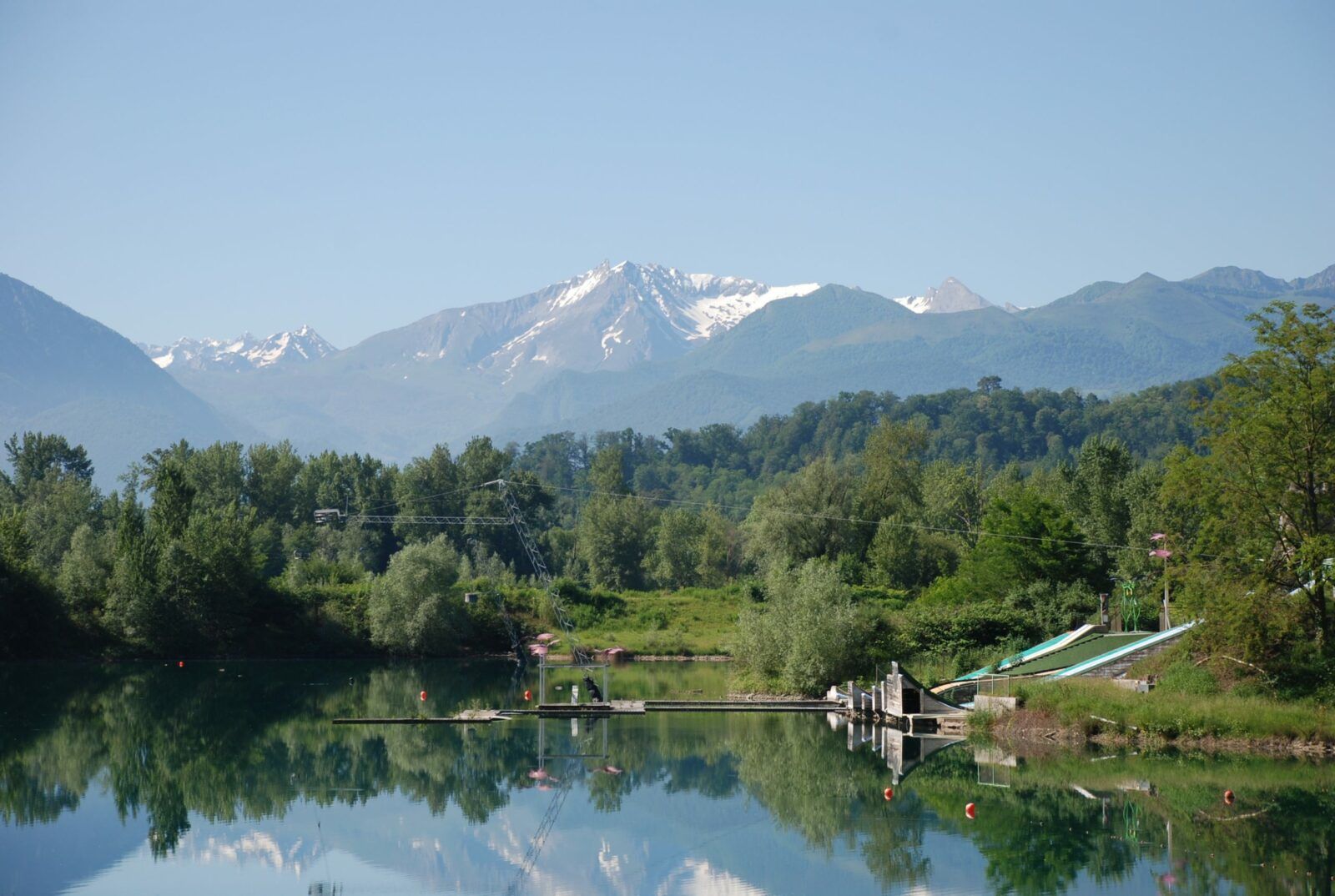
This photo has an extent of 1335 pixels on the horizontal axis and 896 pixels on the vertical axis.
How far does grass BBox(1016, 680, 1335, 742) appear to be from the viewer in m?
28.5

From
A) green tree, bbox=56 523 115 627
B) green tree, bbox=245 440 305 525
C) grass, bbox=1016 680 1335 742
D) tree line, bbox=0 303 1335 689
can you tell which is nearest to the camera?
grass, bbox=1016 680 1335 742

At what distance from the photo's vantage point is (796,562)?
207 feet

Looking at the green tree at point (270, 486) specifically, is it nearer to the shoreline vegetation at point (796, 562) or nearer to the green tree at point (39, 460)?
the shoreline vegetation at point (796, 562)

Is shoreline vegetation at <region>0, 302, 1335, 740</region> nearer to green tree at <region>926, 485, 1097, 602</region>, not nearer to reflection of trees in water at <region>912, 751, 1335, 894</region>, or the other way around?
green tree at <region>926, 485, 1097, 602</region>

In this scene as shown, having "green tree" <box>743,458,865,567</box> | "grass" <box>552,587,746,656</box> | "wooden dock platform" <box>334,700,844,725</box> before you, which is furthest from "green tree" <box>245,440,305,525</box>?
"wooden dock platform" <box>334,700,844,725</box>

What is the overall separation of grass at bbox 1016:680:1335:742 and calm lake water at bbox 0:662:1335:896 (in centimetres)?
142

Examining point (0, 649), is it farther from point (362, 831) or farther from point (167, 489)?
point (362, 831)

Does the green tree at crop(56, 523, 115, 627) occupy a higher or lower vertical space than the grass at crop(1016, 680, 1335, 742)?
higher

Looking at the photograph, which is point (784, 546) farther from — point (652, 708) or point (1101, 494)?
point (652, 708)

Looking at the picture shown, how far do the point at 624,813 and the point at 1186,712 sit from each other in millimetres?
11912

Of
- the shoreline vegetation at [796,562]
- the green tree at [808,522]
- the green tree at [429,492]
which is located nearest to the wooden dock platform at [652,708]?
the shoreline vegetation at [796,562]

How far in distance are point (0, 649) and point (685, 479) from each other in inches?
4705

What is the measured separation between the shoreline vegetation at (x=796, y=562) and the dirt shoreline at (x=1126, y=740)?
181 millimetres

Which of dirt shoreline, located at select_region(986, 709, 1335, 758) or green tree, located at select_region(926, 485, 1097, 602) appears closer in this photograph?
dirt shoreline, located at select_region(986, 709, 1335, 758)
